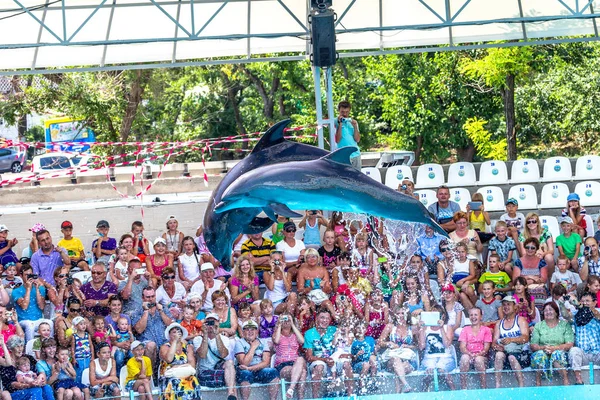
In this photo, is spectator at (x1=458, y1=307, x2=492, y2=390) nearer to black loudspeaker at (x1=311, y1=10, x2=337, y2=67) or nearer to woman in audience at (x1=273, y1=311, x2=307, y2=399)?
woman in audience at (x1=273, y1=311, x2=307, y2=399)

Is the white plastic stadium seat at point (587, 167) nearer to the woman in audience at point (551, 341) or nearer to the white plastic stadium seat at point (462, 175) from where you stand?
the white plastic stadium seat at point (462, 175)

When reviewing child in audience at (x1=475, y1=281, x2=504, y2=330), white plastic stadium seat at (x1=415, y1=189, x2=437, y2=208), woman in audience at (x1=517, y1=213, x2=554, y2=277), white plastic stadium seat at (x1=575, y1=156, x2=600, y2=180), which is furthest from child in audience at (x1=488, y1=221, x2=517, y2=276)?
white plastic stadium seat at (x1=575, y1=156, x2=600, y2=180)

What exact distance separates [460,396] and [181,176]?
9224 mm

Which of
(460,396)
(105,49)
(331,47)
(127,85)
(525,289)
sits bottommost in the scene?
(460,396)

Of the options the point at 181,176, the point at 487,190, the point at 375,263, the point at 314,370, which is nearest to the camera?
the point at 314,370

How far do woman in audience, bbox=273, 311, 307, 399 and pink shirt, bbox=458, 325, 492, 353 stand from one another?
178cm

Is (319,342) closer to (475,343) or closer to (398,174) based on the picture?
(475,343)

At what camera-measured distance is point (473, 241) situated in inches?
553

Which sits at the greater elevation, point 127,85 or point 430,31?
point 127,85

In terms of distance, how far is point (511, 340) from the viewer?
12648mm

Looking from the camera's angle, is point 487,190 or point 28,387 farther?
point 487,190

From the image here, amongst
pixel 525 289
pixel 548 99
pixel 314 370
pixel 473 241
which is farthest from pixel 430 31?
pixel 548 99

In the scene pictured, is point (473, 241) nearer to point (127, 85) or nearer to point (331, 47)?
point (331, 47)

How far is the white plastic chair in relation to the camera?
52.5 ft
